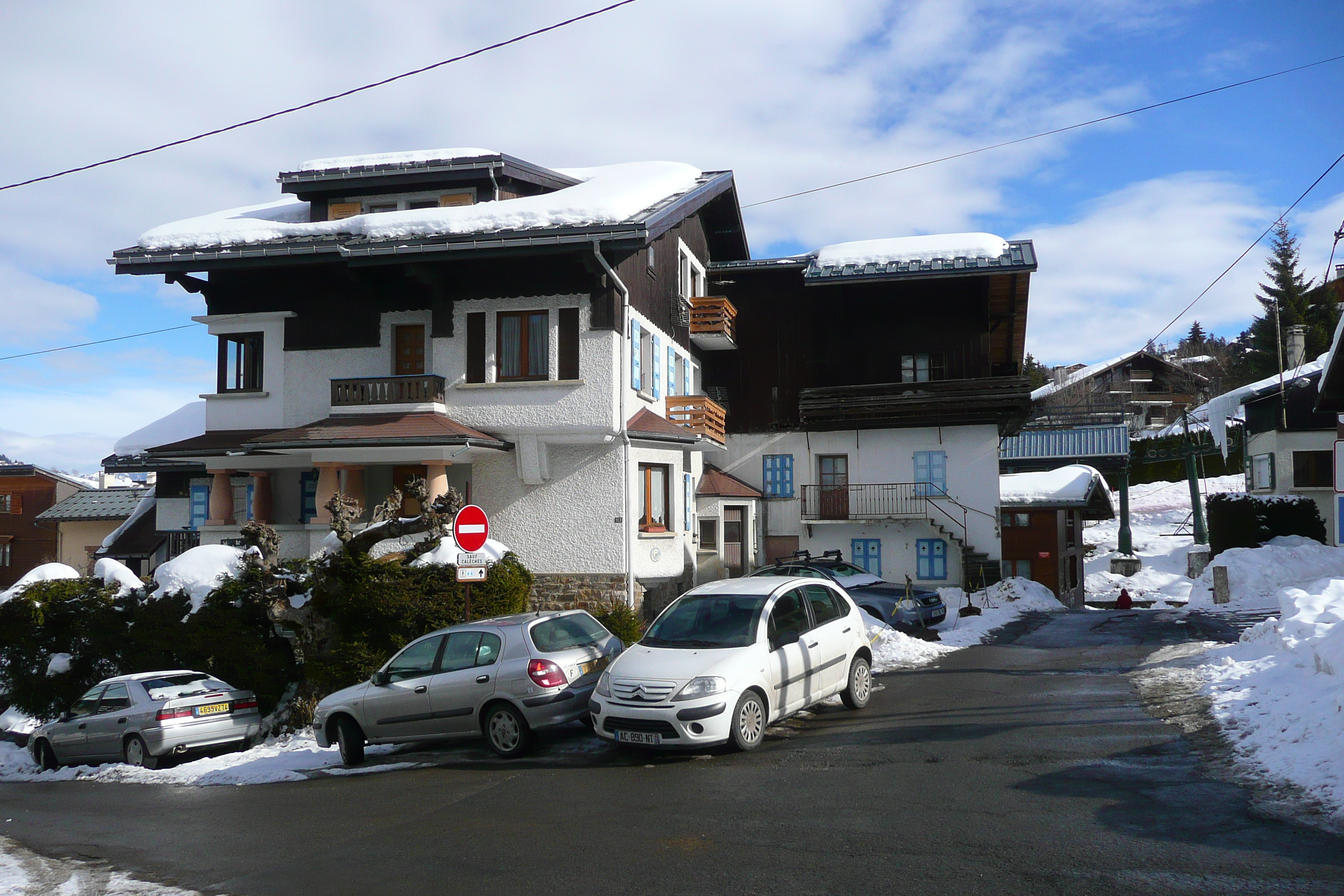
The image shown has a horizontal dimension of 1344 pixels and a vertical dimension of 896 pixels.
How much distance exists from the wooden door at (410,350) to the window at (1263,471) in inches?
1171

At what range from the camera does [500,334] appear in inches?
806

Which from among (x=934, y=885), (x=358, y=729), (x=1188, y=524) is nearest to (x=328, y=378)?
(x=358, y=729)

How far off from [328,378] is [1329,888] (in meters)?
20.5

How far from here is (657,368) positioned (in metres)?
23.1

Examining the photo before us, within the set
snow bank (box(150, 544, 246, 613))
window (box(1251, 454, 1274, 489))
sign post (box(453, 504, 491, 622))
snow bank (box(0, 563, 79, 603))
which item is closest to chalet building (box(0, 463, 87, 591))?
snow bank (box(0, 563, 79, 603))

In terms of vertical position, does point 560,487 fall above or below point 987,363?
below

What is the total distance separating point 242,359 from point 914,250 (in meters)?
18.9

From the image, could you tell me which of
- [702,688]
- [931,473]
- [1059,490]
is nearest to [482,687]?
[702,688]

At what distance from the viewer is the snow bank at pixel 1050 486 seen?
32844 millimetres

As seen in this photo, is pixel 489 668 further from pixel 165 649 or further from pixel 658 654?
pixel 165 649

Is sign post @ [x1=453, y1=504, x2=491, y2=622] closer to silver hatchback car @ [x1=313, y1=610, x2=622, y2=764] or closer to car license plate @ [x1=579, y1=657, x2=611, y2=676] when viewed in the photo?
silver hatchback car @ [x1=313, y1=610, x2=622, y2=764]

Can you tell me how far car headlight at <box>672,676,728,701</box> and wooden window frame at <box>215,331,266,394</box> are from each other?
16801 millimetres

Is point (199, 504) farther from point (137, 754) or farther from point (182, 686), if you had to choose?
point (137, 754)

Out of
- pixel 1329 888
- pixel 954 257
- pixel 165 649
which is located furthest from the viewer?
pixel 954 257
